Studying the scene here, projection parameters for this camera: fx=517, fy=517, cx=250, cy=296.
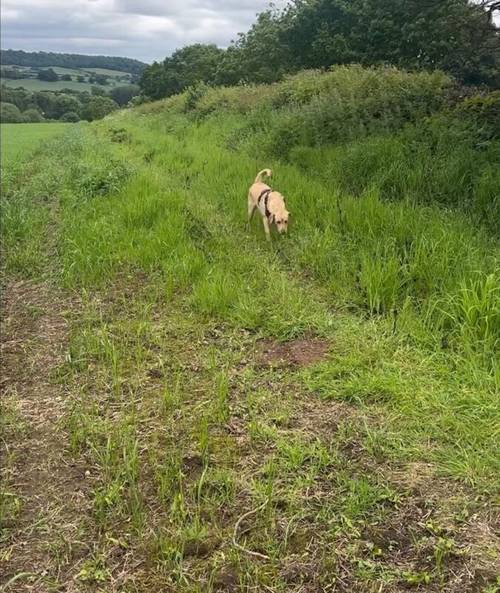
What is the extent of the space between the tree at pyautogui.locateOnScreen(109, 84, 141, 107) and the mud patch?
45.3 m

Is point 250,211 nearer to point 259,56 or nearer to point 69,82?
point 259,56

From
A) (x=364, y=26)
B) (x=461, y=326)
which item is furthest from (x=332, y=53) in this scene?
(x=461, y=326)

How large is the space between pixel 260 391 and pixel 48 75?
58794 millimetres

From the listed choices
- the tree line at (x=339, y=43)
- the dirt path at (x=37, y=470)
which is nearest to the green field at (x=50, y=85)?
the tree line at (x=339, y=43)

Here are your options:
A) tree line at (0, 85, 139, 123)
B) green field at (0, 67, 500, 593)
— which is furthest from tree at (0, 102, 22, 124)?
green field at (0, 67, 500, 593)

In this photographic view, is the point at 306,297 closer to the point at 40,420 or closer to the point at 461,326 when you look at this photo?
A: the point at 461,326

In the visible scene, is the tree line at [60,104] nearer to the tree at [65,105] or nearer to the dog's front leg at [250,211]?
the tree at [65,105]

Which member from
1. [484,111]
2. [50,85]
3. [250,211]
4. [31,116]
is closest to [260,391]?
[250,211]

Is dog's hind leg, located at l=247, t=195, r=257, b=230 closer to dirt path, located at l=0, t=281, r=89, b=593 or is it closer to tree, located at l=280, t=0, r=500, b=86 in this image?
dirt path, located at l=0, t=281, r=89, b=593

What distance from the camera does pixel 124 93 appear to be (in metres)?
46.2

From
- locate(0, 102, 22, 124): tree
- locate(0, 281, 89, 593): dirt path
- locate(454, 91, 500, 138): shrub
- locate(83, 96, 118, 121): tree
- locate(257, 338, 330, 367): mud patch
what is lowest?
locate(0, 281, 89, 593): dirt path

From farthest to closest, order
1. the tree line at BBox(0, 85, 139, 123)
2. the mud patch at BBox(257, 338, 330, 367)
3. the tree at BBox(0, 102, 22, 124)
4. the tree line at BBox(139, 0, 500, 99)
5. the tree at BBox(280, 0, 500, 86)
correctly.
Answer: the tree line at BBox(0, 85, 139, 123), the tree at BBox(0, 102, 22, 124), the tree at BBox(280, 0, 500, 86), the tree line at BBox(139, 0, 500, 99), the mud patch at BBox(257, 338, 330, 367)

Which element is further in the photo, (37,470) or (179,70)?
(179,70)

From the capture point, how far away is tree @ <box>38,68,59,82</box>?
50456mm
